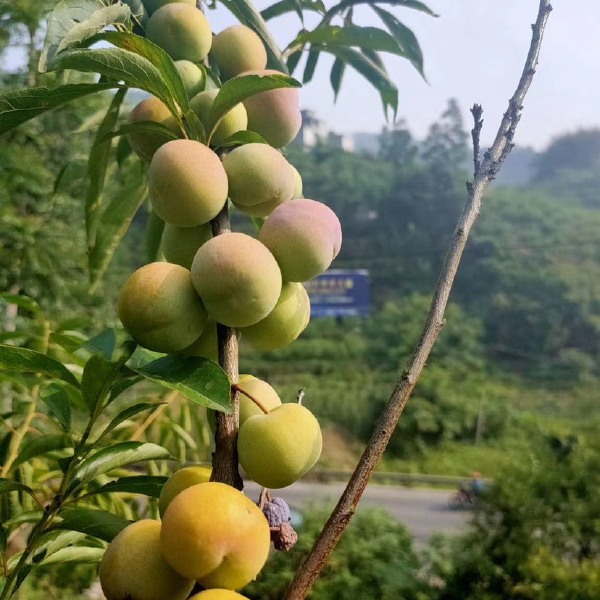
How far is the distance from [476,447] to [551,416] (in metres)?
2.07

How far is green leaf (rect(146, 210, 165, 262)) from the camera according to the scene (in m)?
0.65

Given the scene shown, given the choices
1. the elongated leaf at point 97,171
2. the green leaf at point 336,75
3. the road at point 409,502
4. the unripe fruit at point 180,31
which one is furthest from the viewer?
the road at point 409,502

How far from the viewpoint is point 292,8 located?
2.60 feet

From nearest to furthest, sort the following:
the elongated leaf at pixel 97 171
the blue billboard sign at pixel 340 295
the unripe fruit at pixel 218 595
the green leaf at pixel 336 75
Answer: the unripe fruit at pixel 218 595, the elongated leaf at pixel 97 171, the green leaf at pixel 336 75, the blue billboard sign at pixel 340 295

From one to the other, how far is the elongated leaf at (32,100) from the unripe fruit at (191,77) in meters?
0.10

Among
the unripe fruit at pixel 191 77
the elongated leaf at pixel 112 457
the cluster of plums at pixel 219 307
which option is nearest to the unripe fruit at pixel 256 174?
the cluster of plums at pixel 219 307

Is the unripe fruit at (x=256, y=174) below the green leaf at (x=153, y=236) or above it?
above

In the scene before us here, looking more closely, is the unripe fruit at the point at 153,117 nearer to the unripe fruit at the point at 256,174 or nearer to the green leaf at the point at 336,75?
the unripe fruit at the point at 256,174

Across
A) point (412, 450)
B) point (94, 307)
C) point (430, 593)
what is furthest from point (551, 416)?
point (430, 593)

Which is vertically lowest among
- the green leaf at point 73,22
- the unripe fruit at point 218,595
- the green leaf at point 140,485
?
the green leaf at point 140,485

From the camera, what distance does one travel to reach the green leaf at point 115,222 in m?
0.69

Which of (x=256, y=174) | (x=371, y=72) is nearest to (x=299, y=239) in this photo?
(x=256, y=174)

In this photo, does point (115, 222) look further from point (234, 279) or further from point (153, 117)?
point (234, 279)

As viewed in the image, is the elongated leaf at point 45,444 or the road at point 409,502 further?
the road at point 409,502
